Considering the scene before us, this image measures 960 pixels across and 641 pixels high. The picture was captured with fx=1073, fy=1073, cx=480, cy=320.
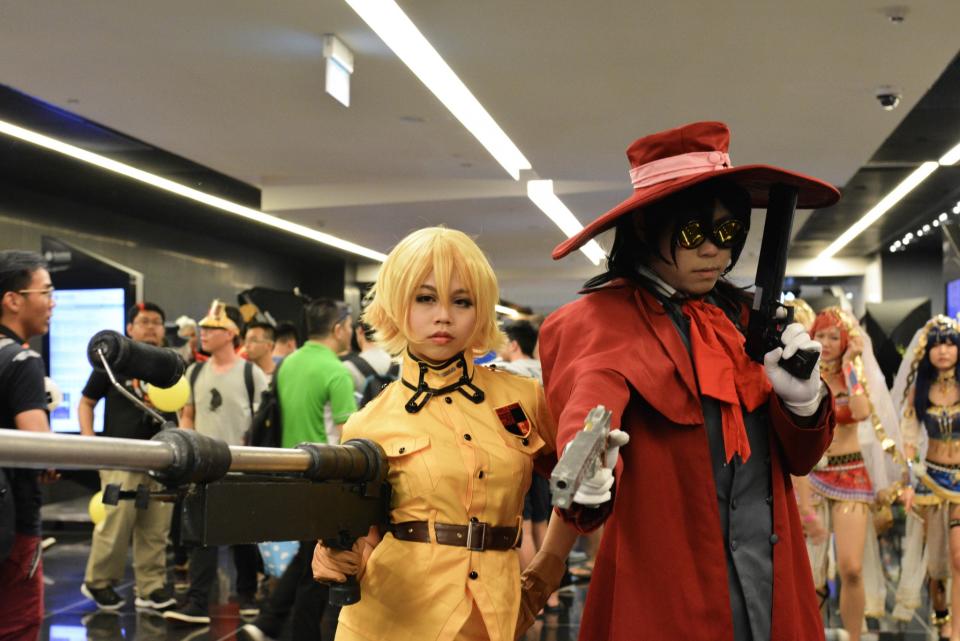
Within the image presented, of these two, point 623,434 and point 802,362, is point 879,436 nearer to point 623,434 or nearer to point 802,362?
point 802,362

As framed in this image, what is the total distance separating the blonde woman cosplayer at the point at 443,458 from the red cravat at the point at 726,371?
1.26ft

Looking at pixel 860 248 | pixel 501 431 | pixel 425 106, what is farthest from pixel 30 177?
pixel 860 248

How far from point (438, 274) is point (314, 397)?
3.66 meters

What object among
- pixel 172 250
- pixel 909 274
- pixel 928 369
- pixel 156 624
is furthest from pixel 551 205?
pixel 909 274

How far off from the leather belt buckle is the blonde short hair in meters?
0.39

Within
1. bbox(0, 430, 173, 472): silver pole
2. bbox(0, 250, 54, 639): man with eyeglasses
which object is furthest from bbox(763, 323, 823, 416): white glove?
bbox(0, 250, 54, 639): man with eyeglasses

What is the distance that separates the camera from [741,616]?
1973mm

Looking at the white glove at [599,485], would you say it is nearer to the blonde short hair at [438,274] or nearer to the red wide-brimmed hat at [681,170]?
the red wide-brimmed hat at [681,170]

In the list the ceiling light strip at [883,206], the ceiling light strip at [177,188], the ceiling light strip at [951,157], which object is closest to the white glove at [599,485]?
the ceiling light strip at [177,188]

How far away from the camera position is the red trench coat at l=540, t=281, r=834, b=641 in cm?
193

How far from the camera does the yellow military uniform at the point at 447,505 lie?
2.09 meters

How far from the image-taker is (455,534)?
2.13m

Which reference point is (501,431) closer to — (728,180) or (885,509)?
(728,180)

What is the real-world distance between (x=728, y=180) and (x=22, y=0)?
210 inches
